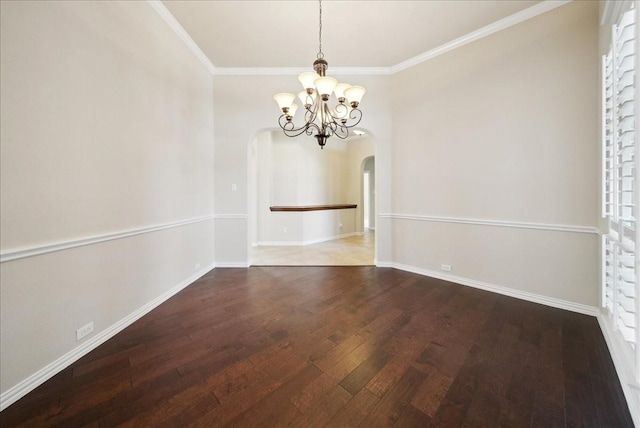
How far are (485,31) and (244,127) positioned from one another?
139 inches

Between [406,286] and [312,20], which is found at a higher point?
[312,20]

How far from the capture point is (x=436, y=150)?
3.47m

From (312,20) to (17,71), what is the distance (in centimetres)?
262

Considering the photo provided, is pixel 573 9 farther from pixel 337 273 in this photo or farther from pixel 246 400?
pixel 246 400

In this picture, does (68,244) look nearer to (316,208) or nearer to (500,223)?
(500,223)

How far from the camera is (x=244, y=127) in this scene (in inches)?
156

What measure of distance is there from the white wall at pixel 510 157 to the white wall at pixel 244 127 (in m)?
0.30

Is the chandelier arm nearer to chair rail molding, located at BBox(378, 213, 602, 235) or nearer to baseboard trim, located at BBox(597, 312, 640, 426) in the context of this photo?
chair rail molding, located at BBox(378, 213, 602, 235)

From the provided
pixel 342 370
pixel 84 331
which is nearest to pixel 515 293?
pixel 342 370

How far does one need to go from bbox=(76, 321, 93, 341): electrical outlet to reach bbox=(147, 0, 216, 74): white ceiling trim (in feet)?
10.3

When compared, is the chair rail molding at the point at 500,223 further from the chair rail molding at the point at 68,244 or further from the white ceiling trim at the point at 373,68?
the chair rail molding at the point at 68,244

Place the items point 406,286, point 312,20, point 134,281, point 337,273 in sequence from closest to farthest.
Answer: point 134,281 → point 312,20 → point 406,286 → point 337,273

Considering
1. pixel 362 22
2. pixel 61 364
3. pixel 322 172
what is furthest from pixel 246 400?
pixel 322 172

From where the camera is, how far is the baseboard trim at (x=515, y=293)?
2459 millimetres
